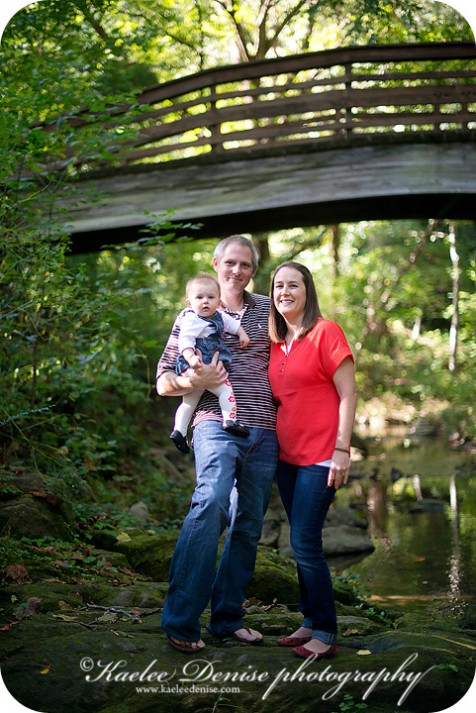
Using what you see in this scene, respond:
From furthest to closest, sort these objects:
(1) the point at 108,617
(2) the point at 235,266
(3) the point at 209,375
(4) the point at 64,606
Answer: (4) the point at 64,606, (1) the point at 108,617, (2) the point at 235,266, (3) the point at 209,375

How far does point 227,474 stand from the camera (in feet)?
10.2

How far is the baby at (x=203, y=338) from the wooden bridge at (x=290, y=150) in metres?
3.19

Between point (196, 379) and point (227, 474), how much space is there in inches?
16.8

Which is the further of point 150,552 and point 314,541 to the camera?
point 150,552

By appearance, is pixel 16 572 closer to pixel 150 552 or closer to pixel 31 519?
pixel 31 519

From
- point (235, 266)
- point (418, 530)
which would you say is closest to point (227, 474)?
point (235, 266)

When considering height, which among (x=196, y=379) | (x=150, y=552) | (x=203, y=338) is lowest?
(x=150, y=552)

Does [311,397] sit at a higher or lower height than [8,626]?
higher

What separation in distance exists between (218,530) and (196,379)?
650 mm

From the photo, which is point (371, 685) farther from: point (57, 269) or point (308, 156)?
point (308, 156)

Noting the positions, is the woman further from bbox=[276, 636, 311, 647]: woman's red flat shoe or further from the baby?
the baby

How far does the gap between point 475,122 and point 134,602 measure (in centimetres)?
509

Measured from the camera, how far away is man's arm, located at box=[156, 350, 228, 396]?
3184mm

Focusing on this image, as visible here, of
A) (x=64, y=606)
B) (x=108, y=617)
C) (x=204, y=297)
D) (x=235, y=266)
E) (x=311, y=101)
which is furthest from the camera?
(x=311, y=101)
